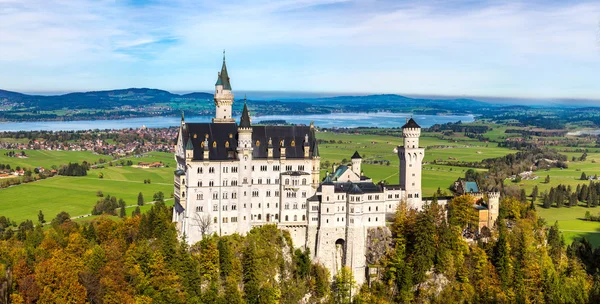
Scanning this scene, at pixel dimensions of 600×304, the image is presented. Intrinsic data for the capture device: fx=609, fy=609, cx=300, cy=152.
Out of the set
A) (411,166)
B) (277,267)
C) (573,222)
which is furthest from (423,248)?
(573,222)

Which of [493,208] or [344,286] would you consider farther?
[493,208]

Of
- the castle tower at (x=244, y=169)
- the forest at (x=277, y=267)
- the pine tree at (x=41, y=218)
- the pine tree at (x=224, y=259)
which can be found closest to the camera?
the forest at (x=277, y=267)

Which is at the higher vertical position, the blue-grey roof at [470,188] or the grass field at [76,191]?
the blue-grey roof at [470,188]

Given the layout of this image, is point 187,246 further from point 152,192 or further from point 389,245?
point 152,192

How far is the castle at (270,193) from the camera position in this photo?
67.3 metres

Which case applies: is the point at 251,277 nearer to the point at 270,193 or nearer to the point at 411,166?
the point at 270,193

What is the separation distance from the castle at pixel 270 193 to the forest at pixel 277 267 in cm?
180

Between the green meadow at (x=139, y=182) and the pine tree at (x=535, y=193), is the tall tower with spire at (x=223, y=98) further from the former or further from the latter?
the pine tree at (x=535, y=193)

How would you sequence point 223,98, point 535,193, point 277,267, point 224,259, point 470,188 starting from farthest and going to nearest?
point 535,193 < point 470,188 < point 223,98 < point 277,267 < point 224,259

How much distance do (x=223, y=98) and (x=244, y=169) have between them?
11.3 m

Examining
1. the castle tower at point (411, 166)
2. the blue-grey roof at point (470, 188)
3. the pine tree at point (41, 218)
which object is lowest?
the pine tree at point (41, 218)

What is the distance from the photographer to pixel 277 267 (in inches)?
2645

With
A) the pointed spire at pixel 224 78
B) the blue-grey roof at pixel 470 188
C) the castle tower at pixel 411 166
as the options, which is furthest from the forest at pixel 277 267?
the pointed spire at pixel 224 78

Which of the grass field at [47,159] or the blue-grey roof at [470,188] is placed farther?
the grass field at [47,159]
